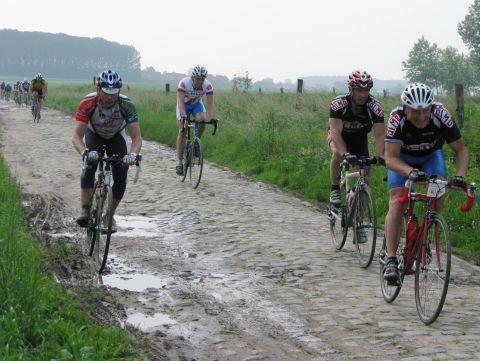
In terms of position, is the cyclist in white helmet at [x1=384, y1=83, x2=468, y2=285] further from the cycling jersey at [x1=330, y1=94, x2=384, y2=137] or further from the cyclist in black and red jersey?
the cycling jersey at [x1=330, y1=94, x2=384, y2=137]

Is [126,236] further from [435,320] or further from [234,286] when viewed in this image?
[435,320]

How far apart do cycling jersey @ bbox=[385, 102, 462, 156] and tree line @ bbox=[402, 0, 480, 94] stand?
336 ft

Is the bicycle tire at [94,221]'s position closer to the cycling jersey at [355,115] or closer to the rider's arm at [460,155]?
the cycling jersey at [355,115]

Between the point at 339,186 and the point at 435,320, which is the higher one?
the point at 339,186

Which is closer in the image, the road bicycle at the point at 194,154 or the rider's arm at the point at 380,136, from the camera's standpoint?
the rider's arm at the point at 380,136

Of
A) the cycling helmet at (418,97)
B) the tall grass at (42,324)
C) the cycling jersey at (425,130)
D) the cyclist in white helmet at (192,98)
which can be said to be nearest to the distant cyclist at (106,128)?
the tall grass at (42,324)

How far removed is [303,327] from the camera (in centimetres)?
593

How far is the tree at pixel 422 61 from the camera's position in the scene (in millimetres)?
111188

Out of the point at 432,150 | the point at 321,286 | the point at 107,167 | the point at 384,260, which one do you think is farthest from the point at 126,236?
the point at 432,150

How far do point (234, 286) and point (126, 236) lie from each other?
280 cm

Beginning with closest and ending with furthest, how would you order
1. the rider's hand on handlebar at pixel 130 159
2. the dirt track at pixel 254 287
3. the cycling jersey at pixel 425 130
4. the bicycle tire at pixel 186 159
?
the dirt track at pixel 254 287
the cycling jersey at pixel 425 130
the rider's hand on handlebar at pixel 130 159
the bicycle tire at pixel 186 159

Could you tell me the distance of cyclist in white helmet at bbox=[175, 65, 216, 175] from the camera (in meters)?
13.7

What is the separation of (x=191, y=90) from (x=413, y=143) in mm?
7830

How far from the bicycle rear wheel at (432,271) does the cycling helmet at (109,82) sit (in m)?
3.85
